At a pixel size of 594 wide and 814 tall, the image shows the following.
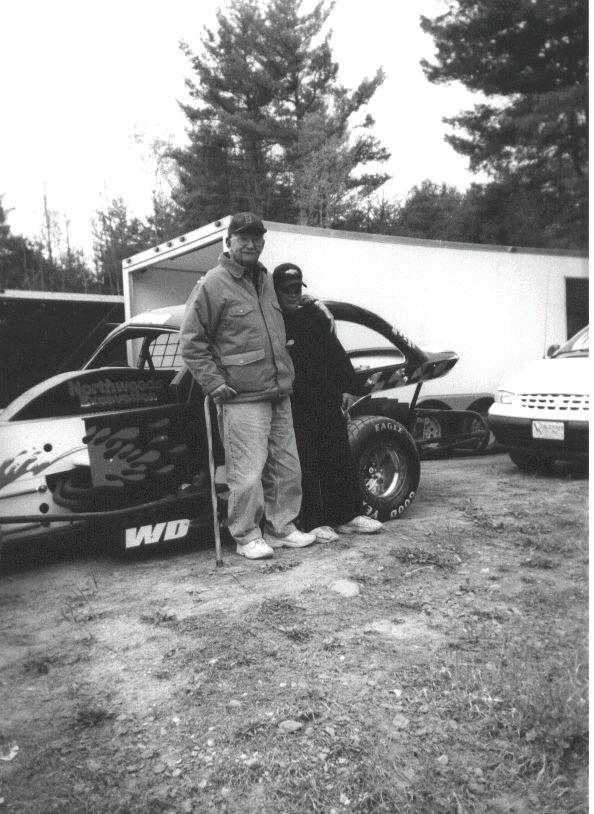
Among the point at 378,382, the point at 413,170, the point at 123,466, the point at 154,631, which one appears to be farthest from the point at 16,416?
the point at 413,170

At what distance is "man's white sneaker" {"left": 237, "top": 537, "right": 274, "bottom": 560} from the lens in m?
3.73

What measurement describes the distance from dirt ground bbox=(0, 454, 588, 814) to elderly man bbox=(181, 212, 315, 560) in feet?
1.25

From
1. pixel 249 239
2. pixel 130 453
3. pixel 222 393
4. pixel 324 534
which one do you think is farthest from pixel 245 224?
pixel 324 534

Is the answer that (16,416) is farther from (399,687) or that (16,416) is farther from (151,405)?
(399,687)

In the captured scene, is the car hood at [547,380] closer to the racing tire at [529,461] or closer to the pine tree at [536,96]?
the racing tire at [529,461]

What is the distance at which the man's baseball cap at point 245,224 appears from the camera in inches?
119

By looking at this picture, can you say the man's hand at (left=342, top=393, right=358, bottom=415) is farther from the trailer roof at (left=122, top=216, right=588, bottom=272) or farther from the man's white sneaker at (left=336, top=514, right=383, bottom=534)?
the trailer roof at (left=122, top=216, right=588, bottom=272)

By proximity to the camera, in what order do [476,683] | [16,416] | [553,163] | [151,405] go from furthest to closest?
[151,405] < [16,416] < [476,683] < [553,163]

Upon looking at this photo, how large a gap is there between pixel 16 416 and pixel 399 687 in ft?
7.70

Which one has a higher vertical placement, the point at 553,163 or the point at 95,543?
the point at 553,163

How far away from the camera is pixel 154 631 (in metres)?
2.89

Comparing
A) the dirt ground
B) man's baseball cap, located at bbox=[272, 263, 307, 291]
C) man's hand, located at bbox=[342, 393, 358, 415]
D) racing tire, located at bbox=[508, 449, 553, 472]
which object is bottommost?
the dirt ground

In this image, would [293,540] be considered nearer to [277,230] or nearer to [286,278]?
[286,278]

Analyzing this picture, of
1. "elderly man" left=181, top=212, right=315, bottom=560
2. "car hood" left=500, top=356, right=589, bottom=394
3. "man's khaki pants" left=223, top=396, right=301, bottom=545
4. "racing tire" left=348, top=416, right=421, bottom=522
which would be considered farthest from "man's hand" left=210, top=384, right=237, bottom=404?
"car hood" left=500, top=356, right=589, bottom=394
